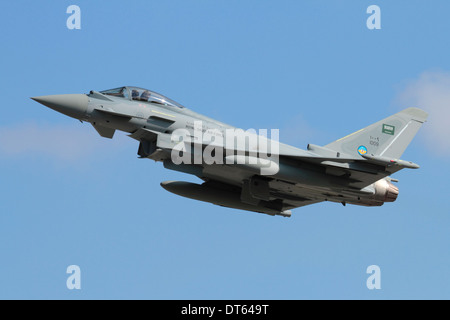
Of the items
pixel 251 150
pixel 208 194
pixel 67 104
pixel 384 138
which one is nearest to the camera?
pixel 67 104

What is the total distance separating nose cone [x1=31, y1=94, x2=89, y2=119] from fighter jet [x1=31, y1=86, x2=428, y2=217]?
0.03 m

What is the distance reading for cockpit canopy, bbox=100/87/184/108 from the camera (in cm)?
2125

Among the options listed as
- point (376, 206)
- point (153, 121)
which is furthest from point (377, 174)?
point (153, 121)

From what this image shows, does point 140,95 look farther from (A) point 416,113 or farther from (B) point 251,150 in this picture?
(A) point 416,113

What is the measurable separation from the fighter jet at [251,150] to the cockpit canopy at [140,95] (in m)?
0.03

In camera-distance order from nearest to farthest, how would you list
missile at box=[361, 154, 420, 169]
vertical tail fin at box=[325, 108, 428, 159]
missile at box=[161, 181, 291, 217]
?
missile at box=[361, 154, 420, 169] → vertical tail fin at box=[325, 108, 428, 159] → missile at box=[161, 181, 291, 217]

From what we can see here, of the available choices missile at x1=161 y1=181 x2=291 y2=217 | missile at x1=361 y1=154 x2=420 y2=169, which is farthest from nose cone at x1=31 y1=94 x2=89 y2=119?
missile at x1=361 y1=154 x2=420 y2=169

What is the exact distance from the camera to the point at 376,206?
23156 millimetres

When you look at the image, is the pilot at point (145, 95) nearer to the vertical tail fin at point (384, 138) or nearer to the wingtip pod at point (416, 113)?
the vertical tail fin at point (384, 138)

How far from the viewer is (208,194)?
2375cm

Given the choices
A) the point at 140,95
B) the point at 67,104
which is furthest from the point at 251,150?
the point at 67,104

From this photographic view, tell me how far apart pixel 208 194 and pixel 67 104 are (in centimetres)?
567

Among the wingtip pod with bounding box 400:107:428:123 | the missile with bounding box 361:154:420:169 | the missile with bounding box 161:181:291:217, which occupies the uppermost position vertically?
the wingtip pod with bounding box 400:107:428:123

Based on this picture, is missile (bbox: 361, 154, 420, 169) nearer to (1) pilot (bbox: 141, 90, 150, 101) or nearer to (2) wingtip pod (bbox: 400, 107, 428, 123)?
(2) wingtip pod (bbox: 400, 107, 428, 123)
